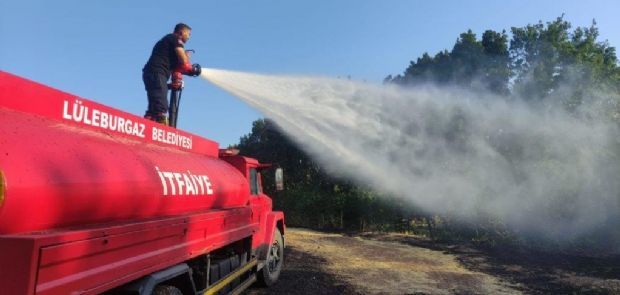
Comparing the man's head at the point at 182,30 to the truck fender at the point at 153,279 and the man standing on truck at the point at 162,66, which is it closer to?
the man standing on truck at the point at 162,66

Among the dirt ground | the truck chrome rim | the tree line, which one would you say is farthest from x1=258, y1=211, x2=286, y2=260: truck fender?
the tree line

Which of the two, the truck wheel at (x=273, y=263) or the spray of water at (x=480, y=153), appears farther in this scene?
the spray of water at (x=480, y=153)

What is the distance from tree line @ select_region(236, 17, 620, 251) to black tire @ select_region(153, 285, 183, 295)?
14802mm

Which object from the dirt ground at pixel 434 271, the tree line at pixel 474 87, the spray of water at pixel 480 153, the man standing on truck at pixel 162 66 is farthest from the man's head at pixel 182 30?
the tree line at pixel 474 87

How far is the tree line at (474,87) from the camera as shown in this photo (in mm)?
20703

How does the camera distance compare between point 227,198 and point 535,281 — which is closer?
point 227,198

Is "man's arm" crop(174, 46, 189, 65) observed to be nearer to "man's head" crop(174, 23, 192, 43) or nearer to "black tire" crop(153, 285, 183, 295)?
"man's head" crop(174, 23, 192, 43)

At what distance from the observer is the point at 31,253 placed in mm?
2859

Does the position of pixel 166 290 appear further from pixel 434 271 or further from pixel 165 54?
pixel 434 271

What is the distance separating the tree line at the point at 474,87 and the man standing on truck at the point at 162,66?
41.3 ft

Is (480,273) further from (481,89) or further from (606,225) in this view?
(481,89)

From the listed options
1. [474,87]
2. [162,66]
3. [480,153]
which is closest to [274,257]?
[162,66]

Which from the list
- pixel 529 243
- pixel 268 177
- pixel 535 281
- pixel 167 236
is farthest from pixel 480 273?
pixel 268 177

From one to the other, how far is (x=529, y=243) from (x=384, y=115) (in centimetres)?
651
